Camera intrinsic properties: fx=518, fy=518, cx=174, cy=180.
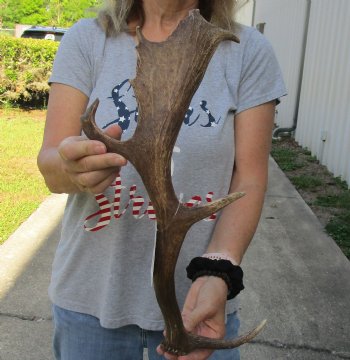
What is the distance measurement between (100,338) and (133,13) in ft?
3.57

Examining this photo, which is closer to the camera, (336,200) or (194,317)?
(194,317)

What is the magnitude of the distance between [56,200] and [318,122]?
175 inches

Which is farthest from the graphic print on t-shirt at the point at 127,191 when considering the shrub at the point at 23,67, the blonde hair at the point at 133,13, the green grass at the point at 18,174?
the shrub at the point at 23,67

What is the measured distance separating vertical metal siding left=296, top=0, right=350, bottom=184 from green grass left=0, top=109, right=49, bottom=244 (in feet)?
13.2

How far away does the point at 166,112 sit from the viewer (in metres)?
1.10

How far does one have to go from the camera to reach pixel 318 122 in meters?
8.30

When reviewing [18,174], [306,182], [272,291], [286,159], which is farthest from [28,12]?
[272,291]

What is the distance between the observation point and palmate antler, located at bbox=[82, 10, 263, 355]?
1102mm

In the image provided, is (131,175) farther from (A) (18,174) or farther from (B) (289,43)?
(B) (289,43)

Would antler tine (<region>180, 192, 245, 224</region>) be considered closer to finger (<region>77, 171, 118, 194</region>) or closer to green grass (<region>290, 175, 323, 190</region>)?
finger (<region>77, 171, 118, 194</region>)

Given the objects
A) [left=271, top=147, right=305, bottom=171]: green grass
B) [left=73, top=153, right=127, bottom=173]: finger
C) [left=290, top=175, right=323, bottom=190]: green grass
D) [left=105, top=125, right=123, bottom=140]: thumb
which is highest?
[left=105, top=125, right=123, bottom=140]: thumb

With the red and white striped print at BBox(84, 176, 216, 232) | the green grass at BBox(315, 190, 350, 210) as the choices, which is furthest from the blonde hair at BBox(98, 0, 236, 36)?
the green grass at BBox(315, 190, 350, 210)

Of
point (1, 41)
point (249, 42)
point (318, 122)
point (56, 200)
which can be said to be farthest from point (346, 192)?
point (1, 41)

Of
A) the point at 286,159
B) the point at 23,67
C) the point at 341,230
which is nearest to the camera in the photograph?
the point at 341,230
